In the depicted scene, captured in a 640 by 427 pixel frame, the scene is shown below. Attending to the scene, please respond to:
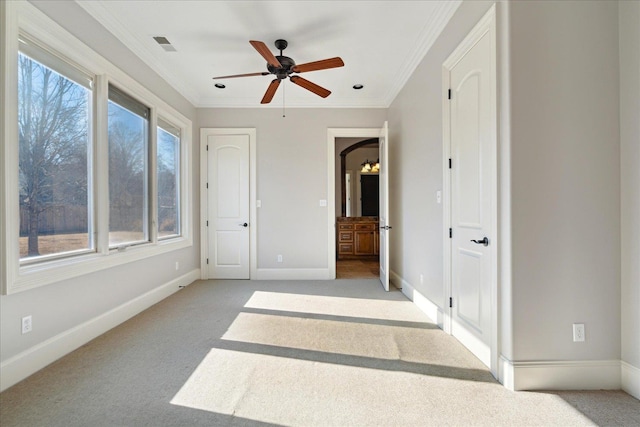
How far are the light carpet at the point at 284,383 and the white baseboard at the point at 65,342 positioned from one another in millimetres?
69

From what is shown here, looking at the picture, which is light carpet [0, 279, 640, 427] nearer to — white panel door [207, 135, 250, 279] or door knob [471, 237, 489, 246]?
door knob [471, 237, 489, 246]

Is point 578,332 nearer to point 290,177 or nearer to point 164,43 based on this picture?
point 290,177

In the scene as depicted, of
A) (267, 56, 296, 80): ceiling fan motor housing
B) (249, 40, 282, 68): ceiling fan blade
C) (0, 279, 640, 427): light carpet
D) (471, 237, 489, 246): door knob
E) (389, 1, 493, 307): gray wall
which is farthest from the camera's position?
(267, 56, 296, 80): ceiling fan motor housing

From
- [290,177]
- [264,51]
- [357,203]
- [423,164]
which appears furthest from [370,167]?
[264,51]

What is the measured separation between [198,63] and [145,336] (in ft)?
10.3

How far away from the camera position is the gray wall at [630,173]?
1.74 m

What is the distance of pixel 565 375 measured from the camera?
182 cm

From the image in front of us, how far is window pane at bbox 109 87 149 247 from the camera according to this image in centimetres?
296

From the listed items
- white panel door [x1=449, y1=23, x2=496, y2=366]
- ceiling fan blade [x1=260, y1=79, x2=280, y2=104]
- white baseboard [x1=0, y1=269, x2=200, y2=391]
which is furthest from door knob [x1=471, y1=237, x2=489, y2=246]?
white baseboard [x1=0, y1=269, x2=200, y2=391]

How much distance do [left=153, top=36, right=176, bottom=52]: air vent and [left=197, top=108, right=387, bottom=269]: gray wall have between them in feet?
5.20

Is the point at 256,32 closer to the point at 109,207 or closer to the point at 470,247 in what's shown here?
the point at 109,207

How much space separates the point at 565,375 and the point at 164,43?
4483 millimetres

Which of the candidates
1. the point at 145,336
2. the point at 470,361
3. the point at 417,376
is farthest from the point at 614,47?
the point at 145,336

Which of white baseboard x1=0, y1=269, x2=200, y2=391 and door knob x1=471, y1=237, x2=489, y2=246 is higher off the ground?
door knob x1=471, y1=237, x2=489, y2=246
